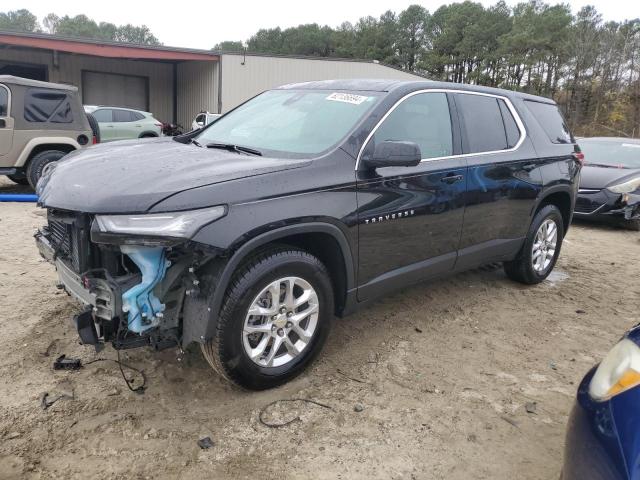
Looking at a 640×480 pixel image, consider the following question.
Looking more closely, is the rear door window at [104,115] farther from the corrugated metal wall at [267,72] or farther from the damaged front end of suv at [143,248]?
the damaged front end of suv at [143,248]

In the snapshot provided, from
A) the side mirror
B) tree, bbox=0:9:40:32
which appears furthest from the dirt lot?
tree, bbox=0:9:40:32

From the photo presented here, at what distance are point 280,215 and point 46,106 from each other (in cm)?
738

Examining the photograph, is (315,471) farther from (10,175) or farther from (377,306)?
(10,175)

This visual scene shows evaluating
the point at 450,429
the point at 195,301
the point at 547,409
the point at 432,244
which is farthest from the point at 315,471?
the point at 432,244

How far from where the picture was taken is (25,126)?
8094 mm

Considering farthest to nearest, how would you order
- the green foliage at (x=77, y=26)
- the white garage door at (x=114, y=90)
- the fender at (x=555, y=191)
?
the green foliage at (x=77, y=26) < the white garage door at (x=114, y=90) < the fender at (x=555, y=191)

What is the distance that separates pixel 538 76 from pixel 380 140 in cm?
4322

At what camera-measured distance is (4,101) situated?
7988mm

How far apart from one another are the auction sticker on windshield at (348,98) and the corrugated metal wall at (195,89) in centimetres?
1980

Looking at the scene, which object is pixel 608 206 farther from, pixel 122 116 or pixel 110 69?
pixel 110 69

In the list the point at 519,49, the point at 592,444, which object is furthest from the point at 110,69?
the point at 519,49

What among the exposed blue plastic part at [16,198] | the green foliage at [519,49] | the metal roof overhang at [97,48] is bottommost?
the exposed blue plastic part at [16,198]

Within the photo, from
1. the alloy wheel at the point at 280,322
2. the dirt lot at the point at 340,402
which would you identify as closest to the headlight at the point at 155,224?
the alloy wheel at the point at 280,322

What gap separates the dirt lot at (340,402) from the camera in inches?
95.0
